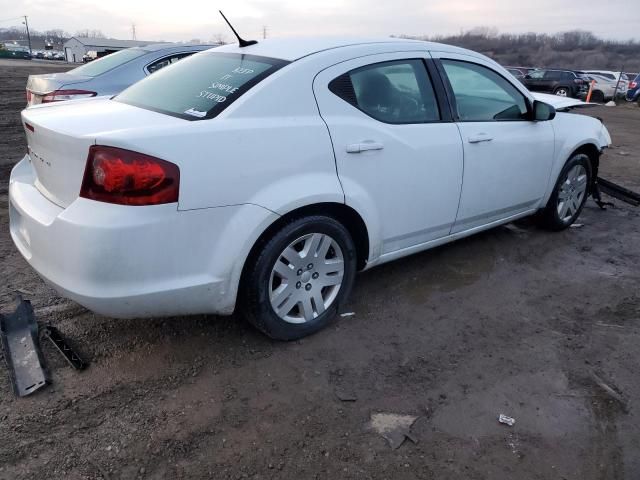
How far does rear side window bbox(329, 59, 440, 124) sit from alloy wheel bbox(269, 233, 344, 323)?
0.83 meters

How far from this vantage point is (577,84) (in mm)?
22438

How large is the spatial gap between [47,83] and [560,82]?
73.1ft

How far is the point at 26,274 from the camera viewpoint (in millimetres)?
3631

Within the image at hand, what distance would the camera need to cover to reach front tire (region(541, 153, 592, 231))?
4641 millimetres

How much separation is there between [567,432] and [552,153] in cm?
264

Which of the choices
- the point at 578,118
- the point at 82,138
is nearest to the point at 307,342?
the point at 82,138

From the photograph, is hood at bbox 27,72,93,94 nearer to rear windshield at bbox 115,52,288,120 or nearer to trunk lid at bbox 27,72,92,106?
trunk lid at bbox 27,72,92,106

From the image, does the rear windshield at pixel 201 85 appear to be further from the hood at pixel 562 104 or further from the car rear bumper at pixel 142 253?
the hood at pixel 562 104

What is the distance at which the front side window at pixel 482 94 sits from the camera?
3.56m

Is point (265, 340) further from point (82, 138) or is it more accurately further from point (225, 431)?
point (82, 138)

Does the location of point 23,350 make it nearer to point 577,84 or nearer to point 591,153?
point 591,153

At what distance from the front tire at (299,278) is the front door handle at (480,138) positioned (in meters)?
1.20

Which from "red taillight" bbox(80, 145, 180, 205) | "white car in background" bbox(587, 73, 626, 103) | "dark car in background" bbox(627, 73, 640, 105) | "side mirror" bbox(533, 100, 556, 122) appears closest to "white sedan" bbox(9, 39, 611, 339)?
"red taillight" bbox(80, 145, 180, 205)

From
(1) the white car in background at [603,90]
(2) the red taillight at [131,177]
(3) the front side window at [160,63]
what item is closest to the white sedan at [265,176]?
(2) the red taillight at [131,177]
